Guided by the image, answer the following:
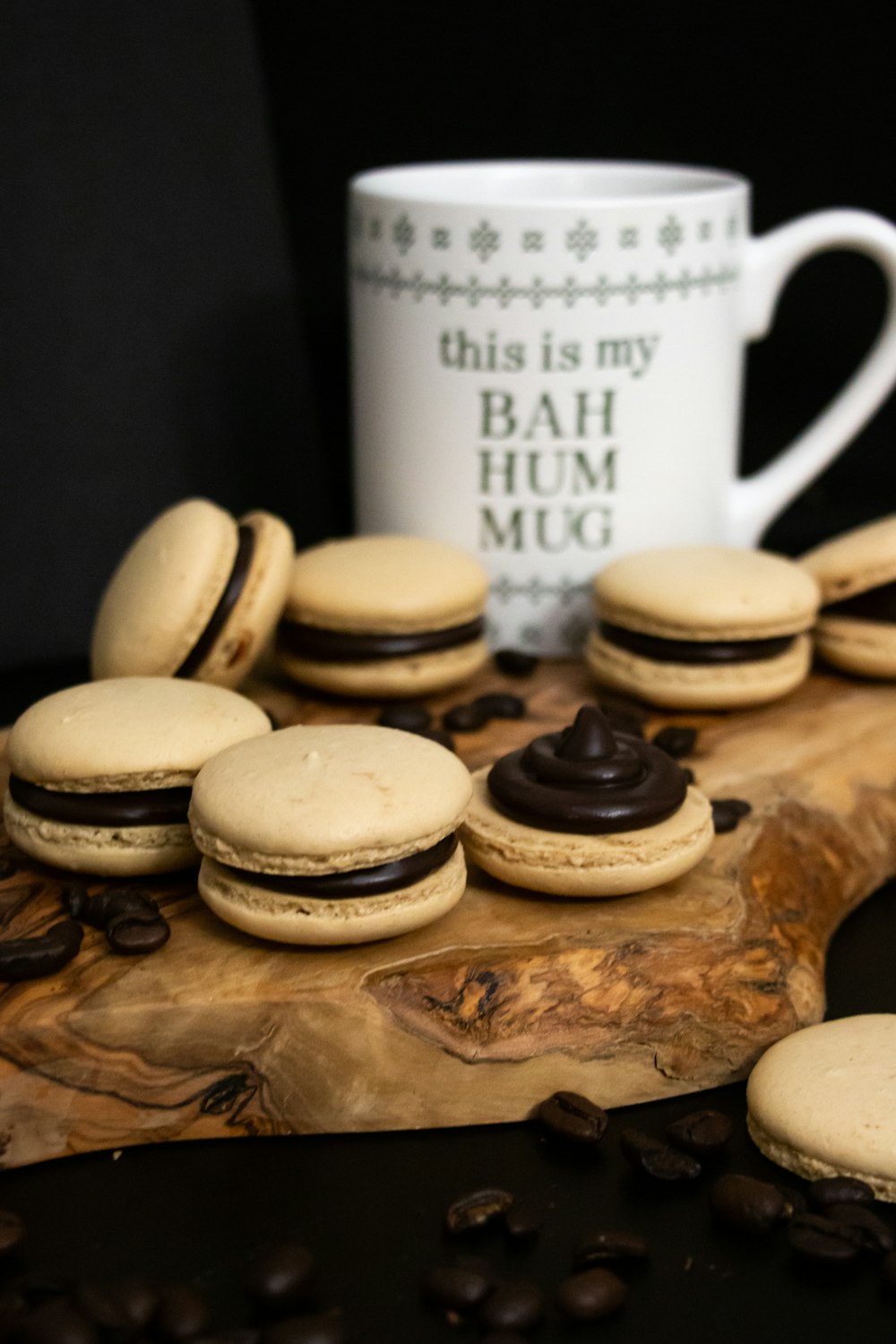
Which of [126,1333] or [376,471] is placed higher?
[376,471]

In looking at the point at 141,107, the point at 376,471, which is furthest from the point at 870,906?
the point at 141,107

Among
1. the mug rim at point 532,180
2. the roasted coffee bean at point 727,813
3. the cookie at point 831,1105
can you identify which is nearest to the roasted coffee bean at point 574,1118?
the cookie at point 831,1105

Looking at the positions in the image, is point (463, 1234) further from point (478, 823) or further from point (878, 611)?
point (878, 611)

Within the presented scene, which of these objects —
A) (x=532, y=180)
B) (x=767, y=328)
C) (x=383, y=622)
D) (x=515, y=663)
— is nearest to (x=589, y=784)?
(x=383, y=622)

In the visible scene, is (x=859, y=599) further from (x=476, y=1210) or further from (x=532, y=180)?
(x=476, y=1210)

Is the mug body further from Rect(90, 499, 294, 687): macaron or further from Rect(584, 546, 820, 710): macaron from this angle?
Rect(90, 499, 294, 687): macaron

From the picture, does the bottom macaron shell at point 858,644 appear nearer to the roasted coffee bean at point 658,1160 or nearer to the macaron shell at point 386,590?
the macaron shell at point 386,590
